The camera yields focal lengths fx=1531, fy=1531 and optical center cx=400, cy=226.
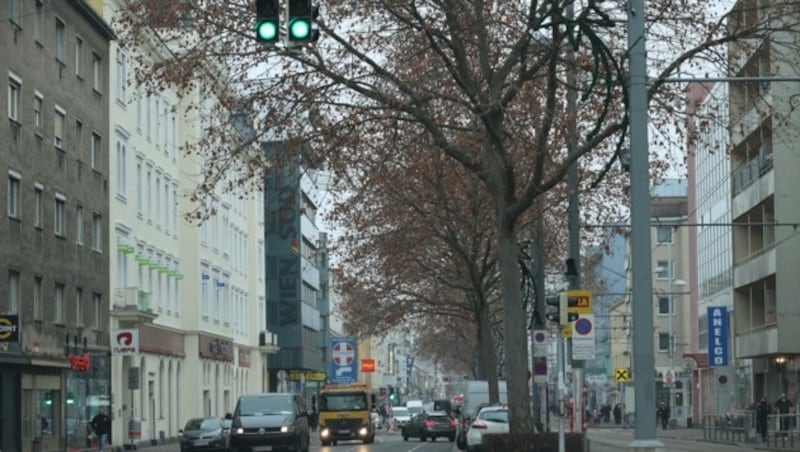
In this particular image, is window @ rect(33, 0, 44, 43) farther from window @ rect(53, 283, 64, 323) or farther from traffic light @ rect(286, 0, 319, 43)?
traffic light @ rect(286, 0, 319, 43)

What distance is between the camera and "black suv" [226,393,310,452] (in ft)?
136

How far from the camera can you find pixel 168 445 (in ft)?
213

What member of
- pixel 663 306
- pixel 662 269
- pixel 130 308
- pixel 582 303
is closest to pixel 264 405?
pixel 582 303

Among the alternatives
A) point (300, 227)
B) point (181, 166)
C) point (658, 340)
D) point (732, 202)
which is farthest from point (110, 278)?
point (658, 340)

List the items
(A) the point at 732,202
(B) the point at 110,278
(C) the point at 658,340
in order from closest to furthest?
(B) the point at 110,278 → (A) the point at 732,202 → (C) the point at 658,340

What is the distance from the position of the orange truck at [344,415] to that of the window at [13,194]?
23.2m

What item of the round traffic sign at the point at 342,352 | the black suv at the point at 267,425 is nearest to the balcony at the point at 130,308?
the round traffic sign at the point at 342,352

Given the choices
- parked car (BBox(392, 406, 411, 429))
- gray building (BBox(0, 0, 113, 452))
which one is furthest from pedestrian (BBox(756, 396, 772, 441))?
parked car (BBox(392, 406, 411, 429))

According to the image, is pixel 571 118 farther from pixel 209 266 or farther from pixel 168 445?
pixel 209 266

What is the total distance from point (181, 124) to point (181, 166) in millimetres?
2025

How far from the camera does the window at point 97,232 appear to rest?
54.9 m

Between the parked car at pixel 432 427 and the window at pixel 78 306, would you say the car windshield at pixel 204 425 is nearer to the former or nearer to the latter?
the window at pixel 78 306

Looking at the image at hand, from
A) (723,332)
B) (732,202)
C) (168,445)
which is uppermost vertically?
(732,202)

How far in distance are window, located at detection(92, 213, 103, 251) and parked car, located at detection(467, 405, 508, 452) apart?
17.4 m
